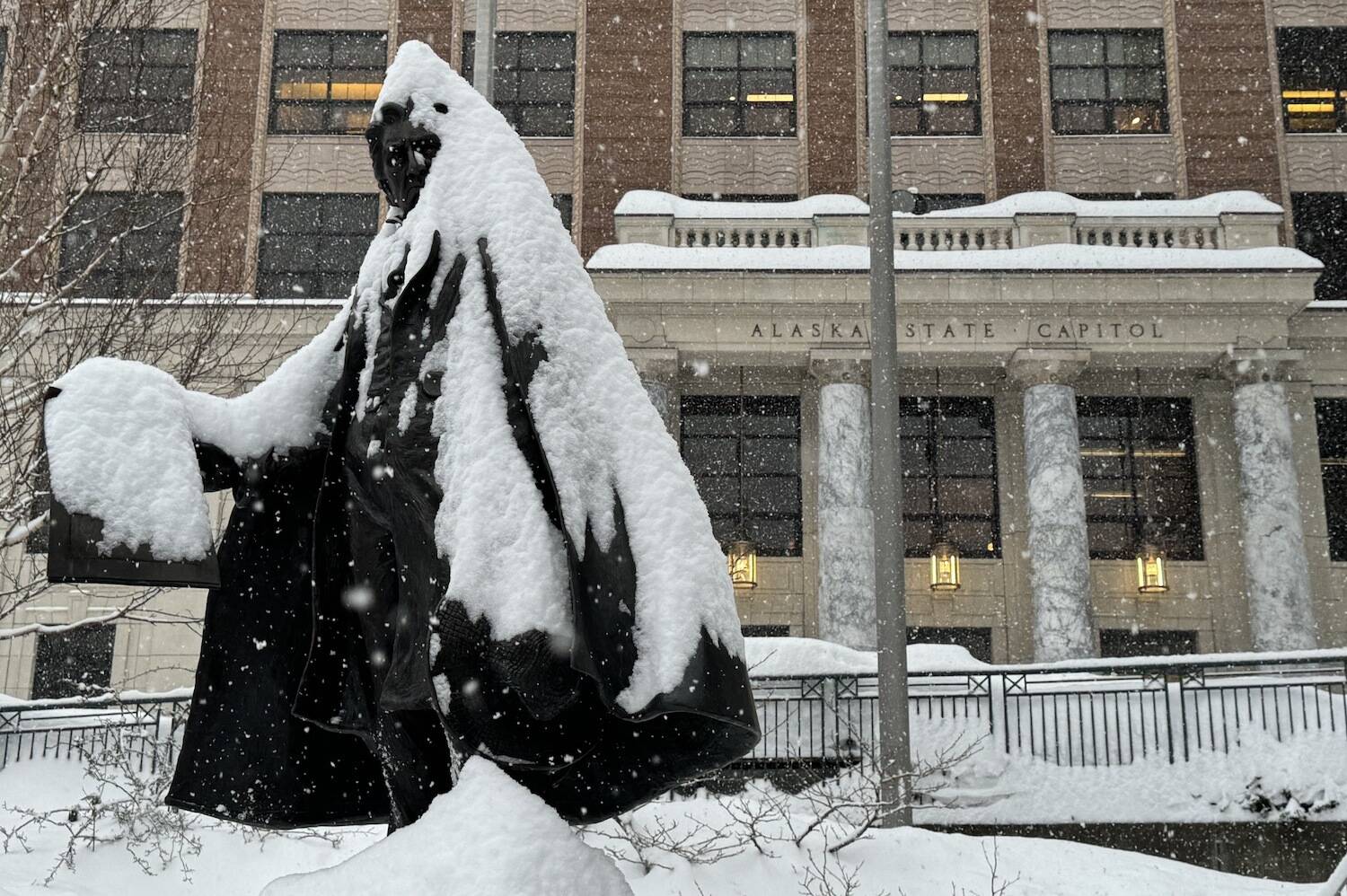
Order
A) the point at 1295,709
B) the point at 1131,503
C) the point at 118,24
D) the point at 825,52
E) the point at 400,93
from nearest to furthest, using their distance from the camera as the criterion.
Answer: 1. the point at 400,93
2. the point at 118,24
3. the point at 1295,709
4. the point at 1131,503
5. the point at 825,52

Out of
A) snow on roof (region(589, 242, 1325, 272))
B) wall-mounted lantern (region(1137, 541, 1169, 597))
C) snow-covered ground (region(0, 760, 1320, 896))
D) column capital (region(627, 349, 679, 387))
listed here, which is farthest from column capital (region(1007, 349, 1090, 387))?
snow-covered ground (region(0, 760, 1320, 896))

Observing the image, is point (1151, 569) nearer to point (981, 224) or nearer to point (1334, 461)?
point (1334, 461)

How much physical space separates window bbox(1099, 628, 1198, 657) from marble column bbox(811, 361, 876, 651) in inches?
210

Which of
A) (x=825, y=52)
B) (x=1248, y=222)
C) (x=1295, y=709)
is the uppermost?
(x=825, y=52)

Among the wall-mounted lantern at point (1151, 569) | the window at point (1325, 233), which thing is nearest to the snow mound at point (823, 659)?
the wall-mounted lantern at point (1151, 569)

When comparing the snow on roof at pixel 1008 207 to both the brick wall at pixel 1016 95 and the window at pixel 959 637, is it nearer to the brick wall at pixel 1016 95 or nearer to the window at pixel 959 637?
the brick wall at pixel 1016 95

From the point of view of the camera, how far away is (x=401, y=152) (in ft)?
9.79

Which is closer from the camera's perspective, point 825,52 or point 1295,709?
point 1295,709

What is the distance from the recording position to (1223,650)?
24.3 metres

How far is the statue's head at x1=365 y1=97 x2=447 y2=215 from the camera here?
9.70 ft

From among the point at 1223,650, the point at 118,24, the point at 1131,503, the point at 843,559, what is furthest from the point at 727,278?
the point at 118,24

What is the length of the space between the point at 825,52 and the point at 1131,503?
11120 mm

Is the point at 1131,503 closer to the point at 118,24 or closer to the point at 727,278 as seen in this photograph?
the point at 727,278

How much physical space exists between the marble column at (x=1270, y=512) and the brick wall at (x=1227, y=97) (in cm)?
473
